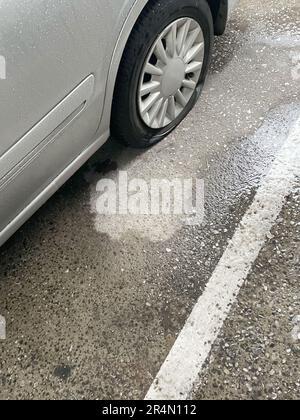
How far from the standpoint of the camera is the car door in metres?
1.23

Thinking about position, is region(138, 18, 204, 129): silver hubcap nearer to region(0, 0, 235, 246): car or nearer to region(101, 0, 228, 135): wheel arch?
region(0, 0, 235, 246): car

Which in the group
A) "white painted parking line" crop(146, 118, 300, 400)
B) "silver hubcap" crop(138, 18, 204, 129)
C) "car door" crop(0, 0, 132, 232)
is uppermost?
"car door" crop(0, 0, 132, 232)

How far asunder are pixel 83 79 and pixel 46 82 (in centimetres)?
17

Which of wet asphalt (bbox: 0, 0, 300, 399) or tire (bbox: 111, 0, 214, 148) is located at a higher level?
tire (bbox: 111, 0, 214, 148)

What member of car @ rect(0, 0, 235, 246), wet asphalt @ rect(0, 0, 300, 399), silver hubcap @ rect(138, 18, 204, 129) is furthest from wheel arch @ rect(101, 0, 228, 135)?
wet asphalt @ rect(0, 0, 300, 399)

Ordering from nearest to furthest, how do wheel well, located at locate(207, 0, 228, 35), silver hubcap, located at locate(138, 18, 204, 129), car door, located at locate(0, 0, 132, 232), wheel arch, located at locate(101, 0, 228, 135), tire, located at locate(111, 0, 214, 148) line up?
car door, located at locate(0, 0, 132, 232) → wheel arch, located at locate(101, 0, 228, 135) → tire, located at locate(111, 0, 214, 148) → silver hubcap, located at locate(138, 18, 204, 129) → wheel well, located at locate(207, 0, 228, 35)

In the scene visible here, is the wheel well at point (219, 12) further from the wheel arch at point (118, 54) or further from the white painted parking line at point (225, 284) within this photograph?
the white painted parking line at point (225, 284)

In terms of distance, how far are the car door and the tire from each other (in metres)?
0.15

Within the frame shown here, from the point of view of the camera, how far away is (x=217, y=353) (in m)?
1.62

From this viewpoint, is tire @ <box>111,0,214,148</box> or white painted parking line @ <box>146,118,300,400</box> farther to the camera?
tire @ <box>111,0,214,148</box>

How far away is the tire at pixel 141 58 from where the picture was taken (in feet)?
5.57

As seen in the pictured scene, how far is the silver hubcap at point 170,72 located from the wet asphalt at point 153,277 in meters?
0.18

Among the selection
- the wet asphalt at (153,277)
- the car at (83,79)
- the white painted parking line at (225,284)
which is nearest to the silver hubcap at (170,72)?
the car at (83,79)

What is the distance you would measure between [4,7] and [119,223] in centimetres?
105
